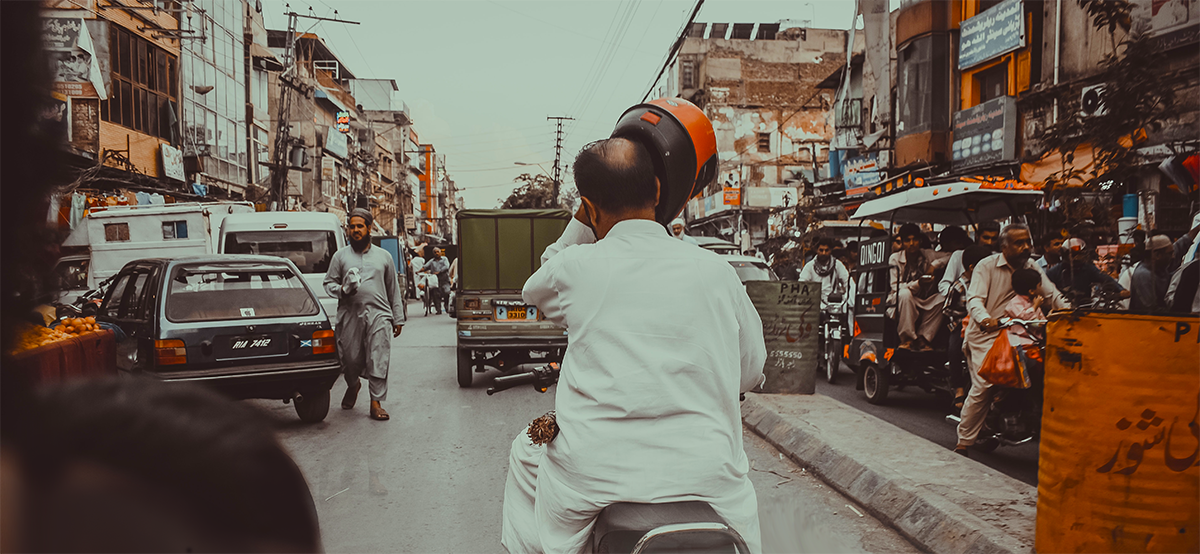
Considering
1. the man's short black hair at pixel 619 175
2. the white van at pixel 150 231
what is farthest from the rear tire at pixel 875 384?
the white van at pixel 150 231

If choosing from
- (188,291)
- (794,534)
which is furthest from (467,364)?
(794,534)

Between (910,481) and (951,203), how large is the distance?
5.27 meters

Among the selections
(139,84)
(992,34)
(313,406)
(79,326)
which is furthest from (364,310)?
(139,84)

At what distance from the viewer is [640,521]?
1.88 metres

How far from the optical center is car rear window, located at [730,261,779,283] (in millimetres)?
11109

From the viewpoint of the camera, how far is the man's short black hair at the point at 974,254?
7.02m

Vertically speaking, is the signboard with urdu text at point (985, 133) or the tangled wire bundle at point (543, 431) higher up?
the signboard with urdu text at point (985, 133)

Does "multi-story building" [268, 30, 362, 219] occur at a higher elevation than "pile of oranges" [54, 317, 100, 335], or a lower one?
higher

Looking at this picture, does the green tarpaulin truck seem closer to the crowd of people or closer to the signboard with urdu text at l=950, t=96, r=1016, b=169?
the crowd of people

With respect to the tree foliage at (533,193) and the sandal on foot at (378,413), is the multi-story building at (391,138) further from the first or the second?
the sandal on foot at (378,413)

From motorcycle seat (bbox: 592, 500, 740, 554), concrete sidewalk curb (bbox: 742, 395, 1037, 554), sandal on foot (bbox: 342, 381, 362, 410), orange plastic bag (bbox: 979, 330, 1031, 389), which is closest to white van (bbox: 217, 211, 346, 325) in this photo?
sandal on foot (bbox: 342, 381, 362, 410)

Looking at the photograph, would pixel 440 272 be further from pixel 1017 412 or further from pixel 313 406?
pixel 1017 412

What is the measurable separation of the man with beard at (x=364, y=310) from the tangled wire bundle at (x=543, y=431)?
5.43 meters

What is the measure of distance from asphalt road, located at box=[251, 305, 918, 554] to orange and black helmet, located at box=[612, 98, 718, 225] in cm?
156
